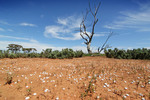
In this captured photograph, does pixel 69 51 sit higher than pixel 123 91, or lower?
higher

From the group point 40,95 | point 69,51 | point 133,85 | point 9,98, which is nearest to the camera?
point 9,98

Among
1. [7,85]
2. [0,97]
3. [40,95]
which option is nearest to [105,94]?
[40,95]

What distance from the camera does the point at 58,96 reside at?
285 centimetres

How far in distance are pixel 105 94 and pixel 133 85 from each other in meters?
1.49

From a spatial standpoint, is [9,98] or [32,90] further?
[32,90]

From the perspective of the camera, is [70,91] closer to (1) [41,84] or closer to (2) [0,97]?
(1) [41,84]

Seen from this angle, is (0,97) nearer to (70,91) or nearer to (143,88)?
(70,91)

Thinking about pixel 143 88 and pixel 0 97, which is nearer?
pixel 0 97

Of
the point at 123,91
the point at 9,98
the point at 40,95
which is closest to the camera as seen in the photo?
the point at 9,98

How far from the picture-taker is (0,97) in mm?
2740

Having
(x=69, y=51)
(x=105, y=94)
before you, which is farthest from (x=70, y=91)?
(x=69, y=51)

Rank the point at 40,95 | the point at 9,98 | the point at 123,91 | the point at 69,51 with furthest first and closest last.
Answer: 1. the point at 69,51
2. the point at 123,91
3. the point at 40,95
4. the point at 9,98

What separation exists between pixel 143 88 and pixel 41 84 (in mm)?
4113

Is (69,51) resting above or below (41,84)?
above
